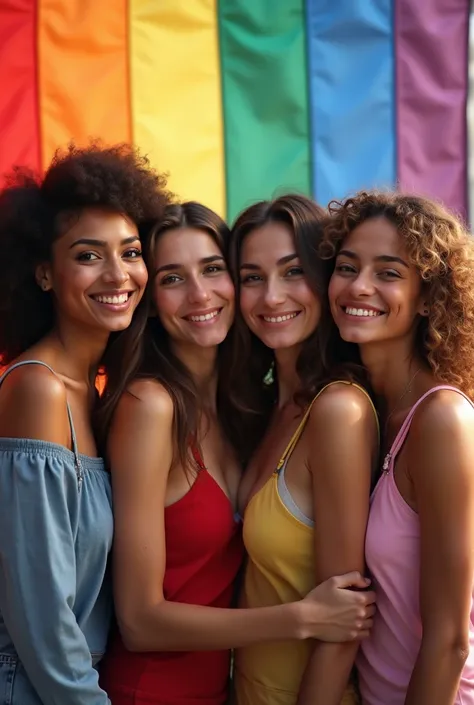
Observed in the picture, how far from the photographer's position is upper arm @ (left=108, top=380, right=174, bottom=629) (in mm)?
2354

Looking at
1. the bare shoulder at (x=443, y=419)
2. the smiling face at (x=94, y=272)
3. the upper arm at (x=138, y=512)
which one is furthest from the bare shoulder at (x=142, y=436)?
the bare shoulder at (x=443, y=419)

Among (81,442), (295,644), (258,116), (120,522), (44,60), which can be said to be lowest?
(295,644)

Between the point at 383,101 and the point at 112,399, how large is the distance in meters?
2.20

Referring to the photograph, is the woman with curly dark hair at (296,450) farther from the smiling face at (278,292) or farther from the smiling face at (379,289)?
the smiling face at (379,289)

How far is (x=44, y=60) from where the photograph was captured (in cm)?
372

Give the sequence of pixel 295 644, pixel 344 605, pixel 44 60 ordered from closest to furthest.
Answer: pixel 344 605
pixel 295 644
pixel 44 60

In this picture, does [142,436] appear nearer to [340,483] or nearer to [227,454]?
[227,454]

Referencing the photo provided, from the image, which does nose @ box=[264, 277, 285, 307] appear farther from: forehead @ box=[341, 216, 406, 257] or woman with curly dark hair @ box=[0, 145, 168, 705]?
woman with curly dark hair @ box=[0, 145, 168, 705]

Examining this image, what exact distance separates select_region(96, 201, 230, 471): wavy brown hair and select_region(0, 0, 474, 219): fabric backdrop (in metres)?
1.15

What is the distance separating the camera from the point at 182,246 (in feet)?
8.81

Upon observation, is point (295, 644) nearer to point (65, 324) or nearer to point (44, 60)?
point (65, 324)

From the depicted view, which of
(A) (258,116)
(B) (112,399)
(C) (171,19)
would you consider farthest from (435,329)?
(C) (171,19)

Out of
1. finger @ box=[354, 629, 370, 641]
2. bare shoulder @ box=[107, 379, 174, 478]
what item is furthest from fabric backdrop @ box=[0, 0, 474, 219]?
finger @ box=[354, 629, 370, 641]

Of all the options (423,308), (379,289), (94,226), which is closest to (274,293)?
(379,289)
